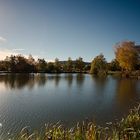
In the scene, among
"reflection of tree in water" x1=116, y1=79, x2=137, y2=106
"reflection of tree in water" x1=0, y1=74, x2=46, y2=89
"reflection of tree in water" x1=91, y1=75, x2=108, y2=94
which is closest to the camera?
"reflection of tree in water" x1=116, y1=79, x2=137, y2=106

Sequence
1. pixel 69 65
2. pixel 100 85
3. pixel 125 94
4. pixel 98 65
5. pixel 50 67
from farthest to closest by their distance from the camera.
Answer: pixel 69 65
pixel 50 67
pixel 98 65
pixel 100 85
pixel 125 94

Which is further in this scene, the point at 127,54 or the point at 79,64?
the point at 79,64

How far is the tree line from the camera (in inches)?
2520

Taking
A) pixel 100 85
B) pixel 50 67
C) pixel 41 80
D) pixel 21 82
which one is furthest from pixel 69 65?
pixel 100 85

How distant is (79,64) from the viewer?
105 meters

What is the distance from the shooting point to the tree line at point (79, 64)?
64.0 metres

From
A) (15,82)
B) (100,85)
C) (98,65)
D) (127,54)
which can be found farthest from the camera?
(98,65)

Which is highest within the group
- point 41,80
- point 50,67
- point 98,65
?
point 98,65

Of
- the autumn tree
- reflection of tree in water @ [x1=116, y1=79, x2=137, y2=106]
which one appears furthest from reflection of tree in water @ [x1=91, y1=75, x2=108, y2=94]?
the autumn tree

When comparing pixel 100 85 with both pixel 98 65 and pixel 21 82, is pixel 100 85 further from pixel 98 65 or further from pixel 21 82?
pixel 98 65

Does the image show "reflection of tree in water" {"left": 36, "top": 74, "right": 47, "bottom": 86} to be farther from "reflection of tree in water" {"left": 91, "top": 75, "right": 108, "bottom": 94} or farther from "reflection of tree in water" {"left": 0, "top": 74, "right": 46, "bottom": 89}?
"reflection of tree in water" {"left": 91, "top": 75, "right": 108, "bottom": 94}

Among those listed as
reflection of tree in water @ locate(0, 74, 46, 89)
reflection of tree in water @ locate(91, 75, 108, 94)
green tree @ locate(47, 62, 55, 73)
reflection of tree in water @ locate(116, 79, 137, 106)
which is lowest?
reflection of tree in water @ locate(116, 79, 137, 106)

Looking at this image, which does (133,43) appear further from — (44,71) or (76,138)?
(76,138)

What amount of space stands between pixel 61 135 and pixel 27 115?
7960 millimetres
